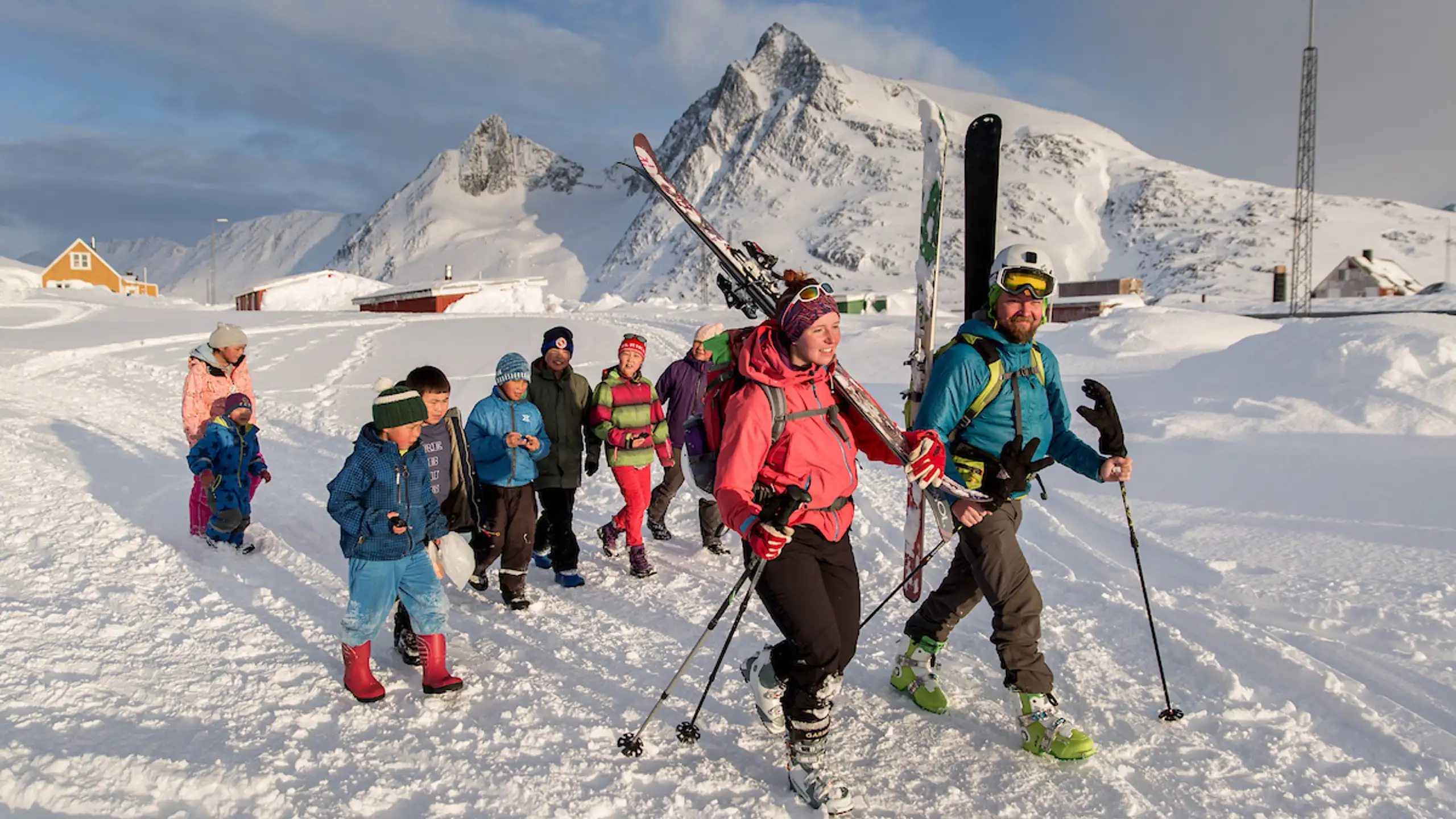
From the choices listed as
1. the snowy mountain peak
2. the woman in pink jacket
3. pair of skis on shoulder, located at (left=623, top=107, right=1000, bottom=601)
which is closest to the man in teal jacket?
the woman in pink jacket

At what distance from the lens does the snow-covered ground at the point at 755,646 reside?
3232 mm

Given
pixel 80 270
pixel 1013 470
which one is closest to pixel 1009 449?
pixel 1013 470

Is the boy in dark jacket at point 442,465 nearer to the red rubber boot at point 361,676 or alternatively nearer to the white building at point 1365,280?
the red rubber boot at point 361,676

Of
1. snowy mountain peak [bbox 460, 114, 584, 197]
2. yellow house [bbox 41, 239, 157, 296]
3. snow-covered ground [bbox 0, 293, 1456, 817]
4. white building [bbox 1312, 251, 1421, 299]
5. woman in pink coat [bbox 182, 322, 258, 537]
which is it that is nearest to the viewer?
snow-covered ground [bbox 0, 293, 1456, 817]

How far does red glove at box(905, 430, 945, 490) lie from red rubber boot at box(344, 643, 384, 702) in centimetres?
285

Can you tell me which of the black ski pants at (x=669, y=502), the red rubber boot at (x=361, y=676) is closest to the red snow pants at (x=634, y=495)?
the black ski pants at (x=669, y=502)

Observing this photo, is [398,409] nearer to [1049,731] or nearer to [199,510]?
[1049,731]

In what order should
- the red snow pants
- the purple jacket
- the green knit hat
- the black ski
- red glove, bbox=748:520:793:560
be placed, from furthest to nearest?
the purple jacket, the red snow pants, the black ski, the green knit hat, red glove, bbox=748:520:793:560

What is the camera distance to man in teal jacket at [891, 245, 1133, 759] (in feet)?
11.4

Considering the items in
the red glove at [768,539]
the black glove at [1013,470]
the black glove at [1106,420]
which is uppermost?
the black glove at [1106,420]

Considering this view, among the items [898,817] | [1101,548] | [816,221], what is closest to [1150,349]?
[1101,548]

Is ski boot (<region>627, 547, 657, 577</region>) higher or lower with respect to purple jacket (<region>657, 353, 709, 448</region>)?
lower

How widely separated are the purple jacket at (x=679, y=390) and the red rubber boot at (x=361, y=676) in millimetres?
3087

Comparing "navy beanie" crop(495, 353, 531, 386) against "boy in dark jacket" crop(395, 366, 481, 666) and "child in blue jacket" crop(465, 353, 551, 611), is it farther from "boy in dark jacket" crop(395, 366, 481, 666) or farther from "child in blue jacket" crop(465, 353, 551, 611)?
"boy in dark jacket" crop(395, 366, 481, 666)
